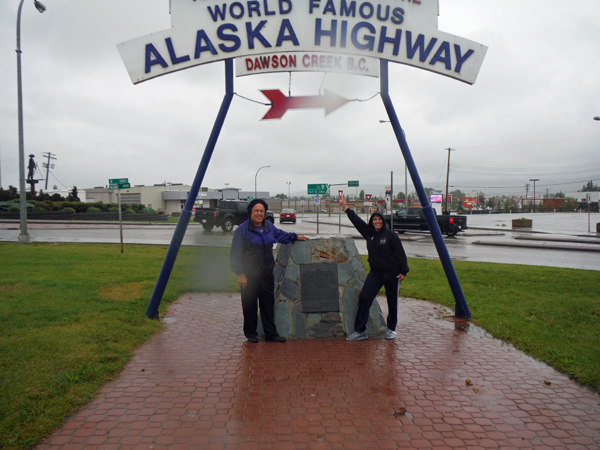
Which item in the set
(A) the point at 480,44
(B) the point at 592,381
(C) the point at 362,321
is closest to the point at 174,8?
(A) the point at 480,44

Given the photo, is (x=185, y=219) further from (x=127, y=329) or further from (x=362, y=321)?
(x=362, y=321)

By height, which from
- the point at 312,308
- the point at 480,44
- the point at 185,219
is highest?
the point at 480,44

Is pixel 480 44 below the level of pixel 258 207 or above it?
above

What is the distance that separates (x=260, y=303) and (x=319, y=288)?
2.69 ft

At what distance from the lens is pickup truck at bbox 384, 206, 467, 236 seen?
23.0 m

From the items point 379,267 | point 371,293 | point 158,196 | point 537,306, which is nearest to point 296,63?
point 379,267

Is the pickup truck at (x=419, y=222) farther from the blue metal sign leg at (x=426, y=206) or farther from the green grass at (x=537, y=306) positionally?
A: the blue metal sign leg at (x=426, y=206)

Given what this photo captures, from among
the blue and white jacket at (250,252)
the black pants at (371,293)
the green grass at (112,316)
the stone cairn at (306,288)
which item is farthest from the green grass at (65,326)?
the black pants at (371,293)

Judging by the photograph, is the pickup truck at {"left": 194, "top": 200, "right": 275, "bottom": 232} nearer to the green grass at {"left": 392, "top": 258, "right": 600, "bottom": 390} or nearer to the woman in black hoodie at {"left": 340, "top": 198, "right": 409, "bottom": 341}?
the green grass at {"left": 392, "top": 258, "right": 600, "bottom": 390}

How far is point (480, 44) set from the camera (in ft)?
19.0

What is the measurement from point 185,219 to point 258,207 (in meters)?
1.46

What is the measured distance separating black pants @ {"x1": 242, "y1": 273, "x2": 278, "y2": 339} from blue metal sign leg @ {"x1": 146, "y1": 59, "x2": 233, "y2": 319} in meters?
1.42

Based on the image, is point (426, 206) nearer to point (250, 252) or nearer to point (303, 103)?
point (303, 103)

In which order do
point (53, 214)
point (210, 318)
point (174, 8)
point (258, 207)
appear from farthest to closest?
point (53, 214), point (210, 318), point (174, 8), point (258, 207)
